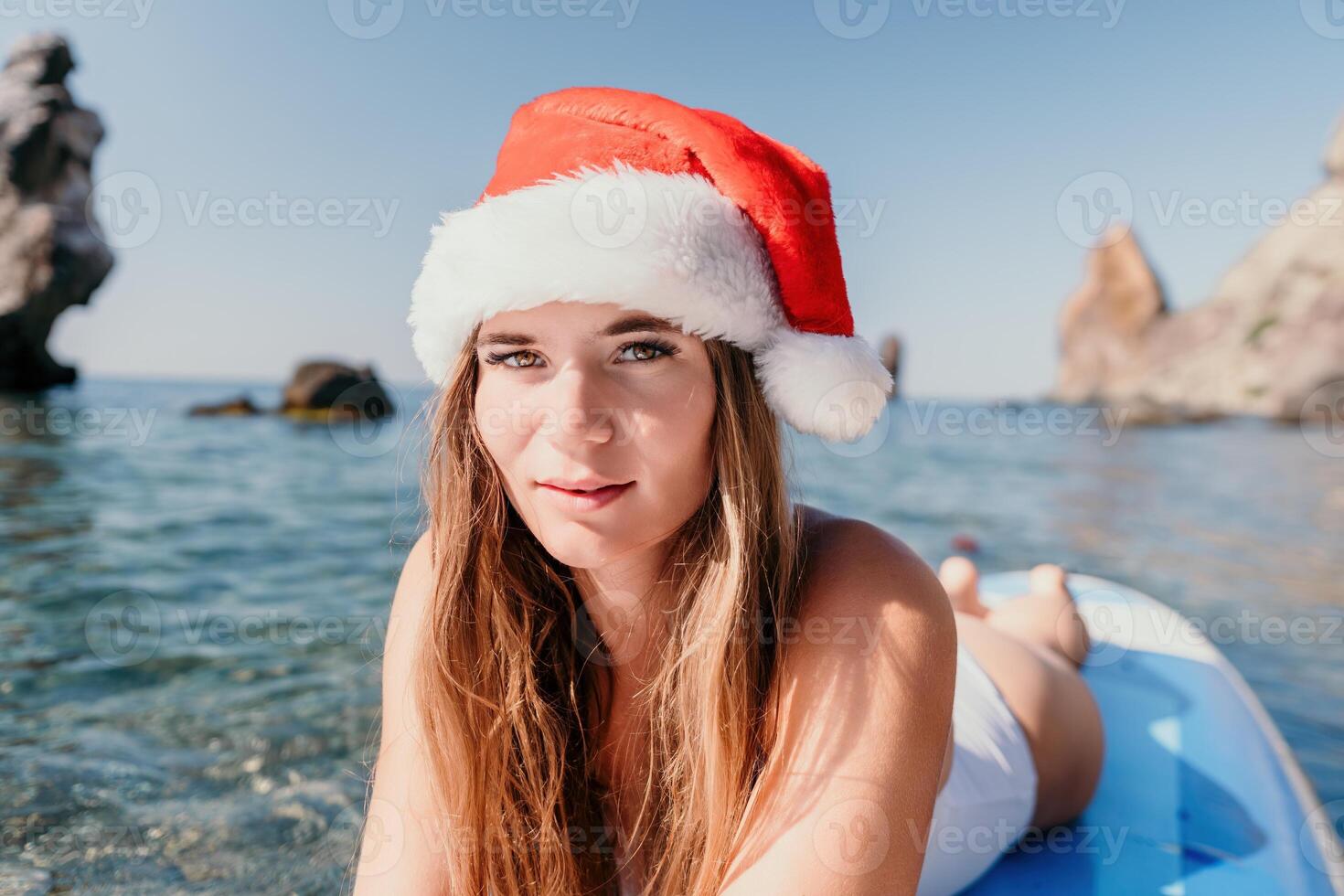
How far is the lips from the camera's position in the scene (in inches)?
56.9

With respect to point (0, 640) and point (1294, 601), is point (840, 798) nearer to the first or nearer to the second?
point (0, 640)

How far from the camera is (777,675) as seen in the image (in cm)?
159

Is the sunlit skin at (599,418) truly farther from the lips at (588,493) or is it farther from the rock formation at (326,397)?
the rock formation at (326,397)

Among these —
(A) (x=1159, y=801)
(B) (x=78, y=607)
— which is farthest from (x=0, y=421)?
(A) (x=1159, y=801)

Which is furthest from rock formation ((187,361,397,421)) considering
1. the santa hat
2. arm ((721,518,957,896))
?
arm ((721,518,957,896))

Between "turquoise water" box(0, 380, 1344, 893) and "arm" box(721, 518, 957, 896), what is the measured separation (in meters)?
0.52

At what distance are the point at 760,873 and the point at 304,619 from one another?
469 centimetres

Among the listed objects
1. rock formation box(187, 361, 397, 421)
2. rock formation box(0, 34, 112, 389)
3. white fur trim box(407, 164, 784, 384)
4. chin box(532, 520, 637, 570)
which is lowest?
rock formation box(187, 361, 397, 421)

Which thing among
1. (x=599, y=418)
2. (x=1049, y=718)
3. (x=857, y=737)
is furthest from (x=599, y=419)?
(x=1049, y=718)

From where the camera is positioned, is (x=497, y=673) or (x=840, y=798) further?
(x=497, y=673)

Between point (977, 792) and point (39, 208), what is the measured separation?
115ft

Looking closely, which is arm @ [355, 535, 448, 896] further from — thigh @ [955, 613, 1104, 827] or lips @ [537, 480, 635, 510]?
thigh @ [955, 613, 1104, 827]

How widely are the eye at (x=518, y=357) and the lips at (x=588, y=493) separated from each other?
0.25 m

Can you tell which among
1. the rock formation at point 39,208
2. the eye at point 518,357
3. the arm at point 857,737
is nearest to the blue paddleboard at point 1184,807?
the arm at point 857,737
